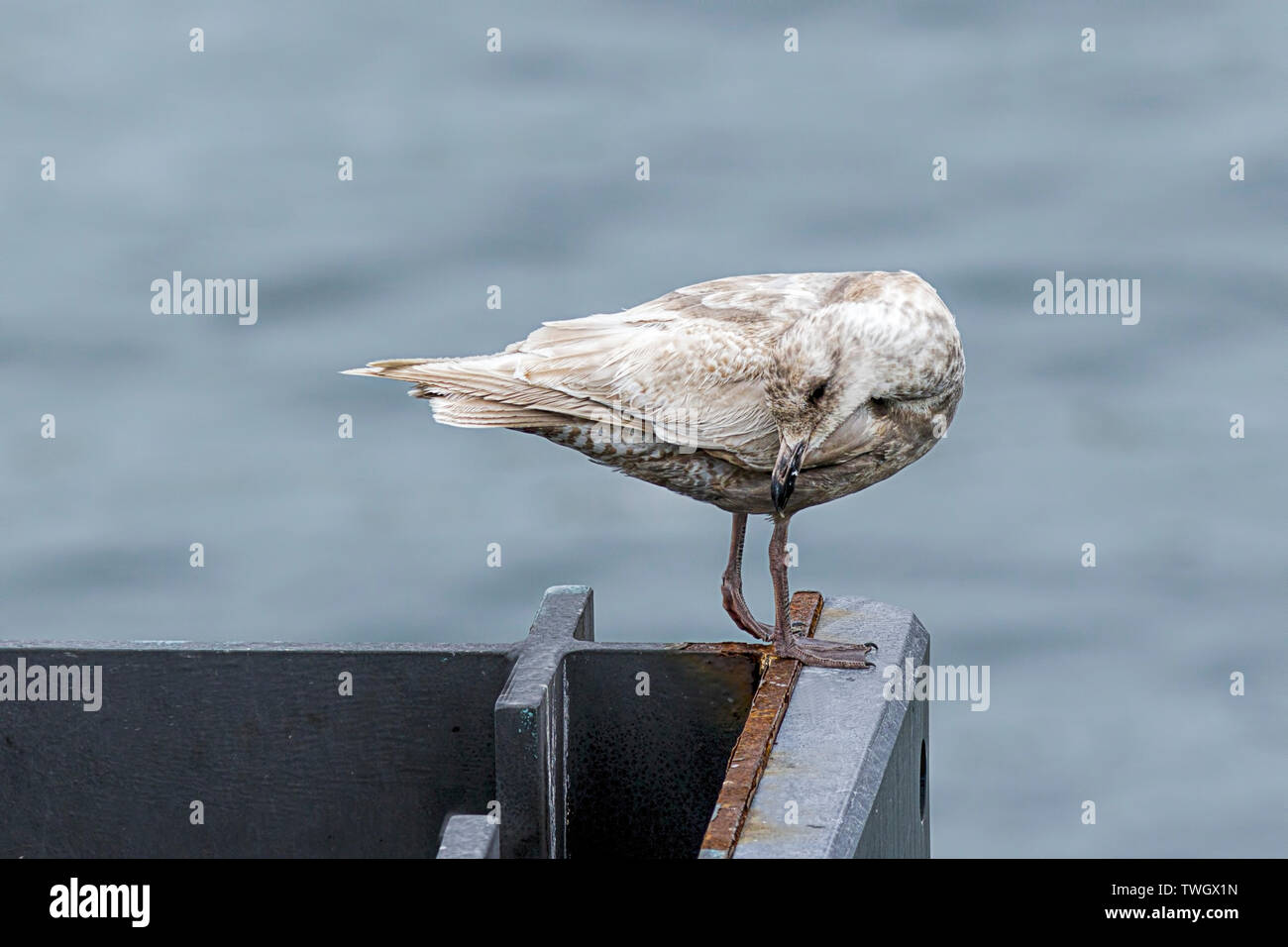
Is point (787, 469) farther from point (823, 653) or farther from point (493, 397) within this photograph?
point (493, 397)

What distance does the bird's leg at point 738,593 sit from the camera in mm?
9164

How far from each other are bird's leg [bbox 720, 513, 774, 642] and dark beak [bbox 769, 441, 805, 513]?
0.87 m

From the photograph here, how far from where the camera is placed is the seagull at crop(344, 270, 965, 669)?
8125 mm

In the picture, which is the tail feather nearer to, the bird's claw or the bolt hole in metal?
the bird's claw

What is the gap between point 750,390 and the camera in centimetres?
862

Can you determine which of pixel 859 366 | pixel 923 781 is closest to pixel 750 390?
pixel 859 366

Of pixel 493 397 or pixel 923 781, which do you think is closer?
pixel 923 781

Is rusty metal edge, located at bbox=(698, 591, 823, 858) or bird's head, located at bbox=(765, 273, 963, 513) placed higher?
bird's head, located at bbox=(765, 273, 963, 513)

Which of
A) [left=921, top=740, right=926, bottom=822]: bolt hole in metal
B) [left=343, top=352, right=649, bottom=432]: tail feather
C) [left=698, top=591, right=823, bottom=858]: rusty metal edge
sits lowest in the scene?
[left=921, top=740, right=926, bottom=822]: bolt hole in metal

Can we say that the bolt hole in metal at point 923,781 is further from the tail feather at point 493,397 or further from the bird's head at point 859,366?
the tail feather at point 493,397

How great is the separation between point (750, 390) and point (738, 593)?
102 centimetres

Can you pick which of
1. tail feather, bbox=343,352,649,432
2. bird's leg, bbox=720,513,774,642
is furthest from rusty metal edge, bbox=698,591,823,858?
tail feather, bbox=343,352,649,432

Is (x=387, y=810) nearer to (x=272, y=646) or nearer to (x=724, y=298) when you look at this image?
Result: (x=272, y=646)

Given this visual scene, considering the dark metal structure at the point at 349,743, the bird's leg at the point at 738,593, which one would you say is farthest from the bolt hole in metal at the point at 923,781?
the bird's leg at the point at 738,593
